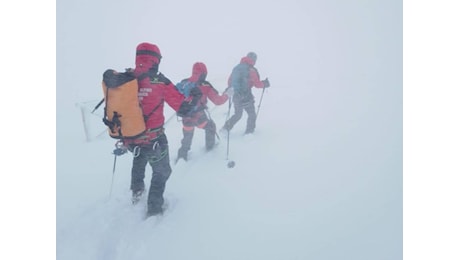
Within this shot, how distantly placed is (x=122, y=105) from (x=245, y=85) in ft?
7.37

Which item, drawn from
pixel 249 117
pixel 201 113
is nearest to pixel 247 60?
pixel 249 117

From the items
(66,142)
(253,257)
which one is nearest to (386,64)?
(253,257)

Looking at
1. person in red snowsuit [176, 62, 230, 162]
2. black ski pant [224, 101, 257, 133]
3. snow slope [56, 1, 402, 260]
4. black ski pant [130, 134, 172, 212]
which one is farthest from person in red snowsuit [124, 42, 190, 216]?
black ski pant [224, 101, 257, 133]

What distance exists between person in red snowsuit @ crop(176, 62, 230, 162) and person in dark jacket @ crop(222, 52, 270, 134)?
16.7 inches

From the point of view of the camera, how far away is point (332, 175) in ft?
8.63

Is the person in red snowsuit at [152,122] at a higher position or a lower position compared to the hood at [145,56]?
lower

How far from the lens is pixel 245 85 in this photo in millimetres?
3840

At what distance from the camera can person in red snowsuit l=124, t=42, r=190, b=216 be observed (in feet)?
6.92

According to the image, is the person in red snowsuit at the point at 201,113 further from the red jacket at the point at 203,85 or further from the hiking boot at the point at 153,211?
the hiking boot at the point at 153,211

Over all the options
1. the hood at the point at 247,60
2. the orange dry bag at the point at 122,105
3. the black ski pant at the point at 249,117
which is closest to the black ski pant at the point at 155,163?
the orange dry bag at the point at 122,105

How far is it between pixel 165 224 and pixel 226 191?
70 centimetres

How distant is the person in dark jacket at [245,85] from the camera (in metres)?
3.78

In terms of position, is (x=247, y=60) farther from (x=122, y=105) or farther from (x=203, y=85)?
(x=122, y=105)

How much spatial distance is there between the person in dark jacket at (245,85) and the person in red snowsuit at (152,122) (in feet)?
5.09
